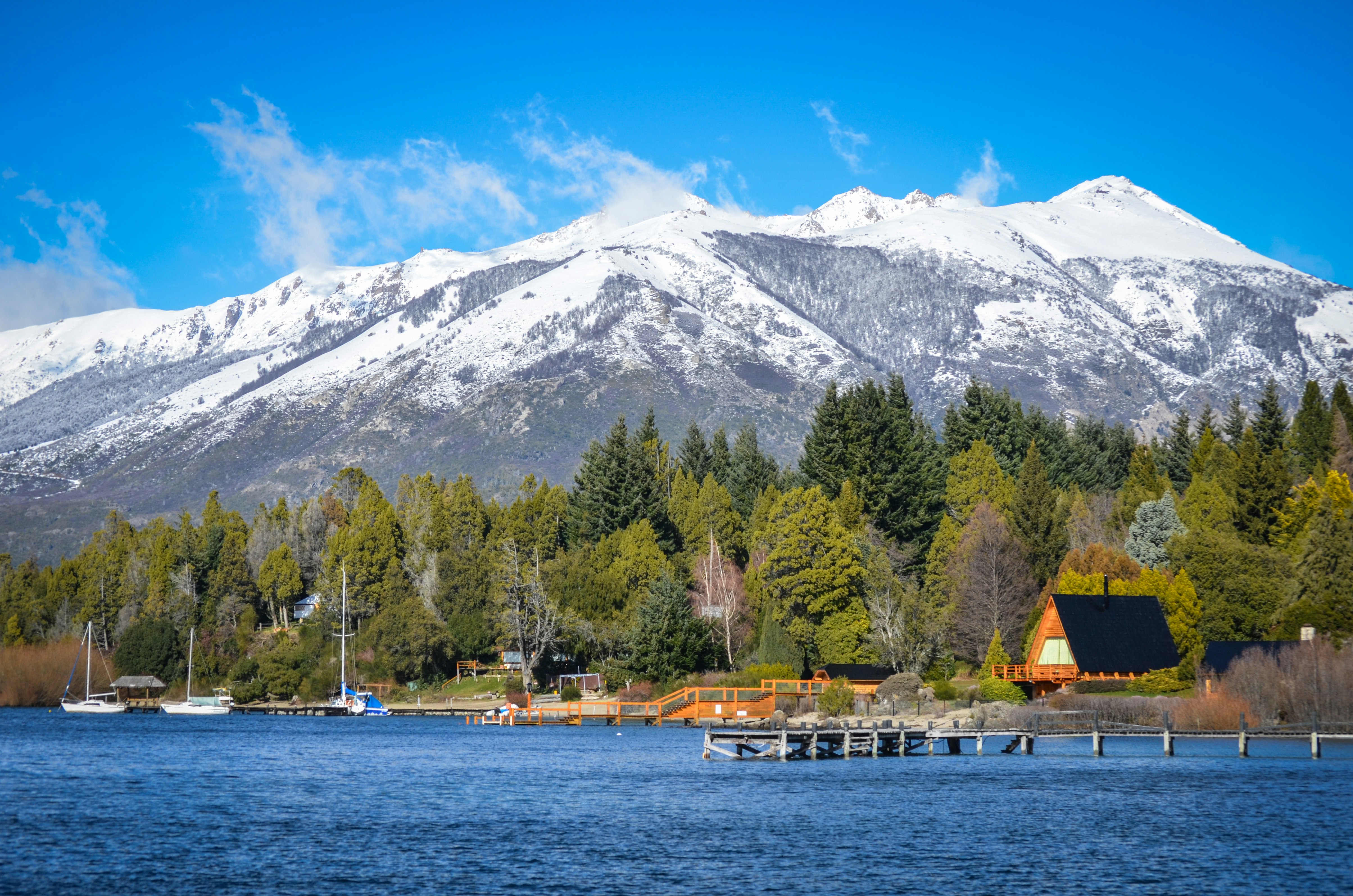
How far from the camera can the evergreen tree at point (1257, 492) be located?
9100 centimetres

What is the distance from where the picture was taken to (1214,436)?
121 m

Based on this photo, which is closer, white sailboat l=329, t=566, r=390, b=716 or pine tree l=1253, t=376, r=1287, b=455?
white sailboat l=329, t=566, r=390, b=716

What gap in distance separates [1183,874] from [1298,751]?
3559 cm

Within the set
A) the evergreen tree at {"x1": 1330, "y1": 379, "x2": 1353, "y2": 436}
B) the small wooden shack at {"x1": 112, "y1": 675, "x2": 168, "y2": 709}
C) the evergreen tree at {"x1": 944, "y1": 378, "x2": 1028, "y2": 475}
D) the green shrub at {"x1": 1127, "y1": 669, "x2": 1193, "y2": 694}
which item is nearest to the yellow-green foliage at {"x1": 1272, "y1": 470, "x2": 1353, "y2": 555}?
the green shrub at {"x1": 1127, "y1": 669, "x2": 1193, "y2": 694}

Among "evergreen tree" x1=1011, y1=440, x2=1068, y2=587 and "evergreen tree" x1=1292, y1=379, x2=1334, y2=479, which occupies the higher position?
"evergreen tree" x1=1292, y1=379, x2=1334, y2=479

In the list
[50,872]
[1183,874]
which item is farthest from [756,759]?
[50,872]

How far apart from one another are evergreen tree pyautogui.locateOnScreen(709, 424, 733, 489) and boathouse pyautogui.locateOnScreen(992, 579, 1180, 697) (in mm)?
57246

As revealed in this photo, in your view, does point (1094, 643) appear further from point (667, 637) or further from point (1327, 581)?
point (667, 637)

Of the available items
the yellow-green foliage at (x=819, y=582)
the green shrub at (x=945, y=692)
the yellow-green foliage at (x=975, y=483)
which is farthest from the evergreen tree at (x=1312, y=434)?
the green shrub at (x=945, y=692)

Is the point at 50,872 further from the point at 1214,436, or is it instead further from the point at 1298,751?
the point at 1214,436

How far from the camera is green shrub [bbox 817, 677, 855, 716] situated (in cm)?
8175

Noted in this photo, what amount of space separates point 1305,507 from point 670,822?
64274 mm

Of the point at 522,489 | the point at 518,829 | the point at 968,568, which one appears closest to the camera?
the point at 518,829

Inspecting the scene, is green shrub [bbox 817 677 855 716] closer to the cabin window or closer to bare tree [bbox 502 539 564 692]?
the cabin window
